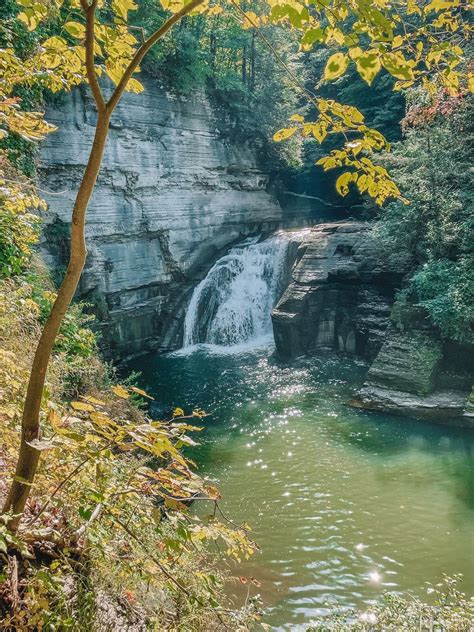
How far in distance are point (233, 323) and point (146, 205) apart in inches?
210

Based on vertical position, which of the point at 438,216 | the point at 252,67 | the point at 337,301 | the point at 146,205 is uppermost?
the point at 252,67

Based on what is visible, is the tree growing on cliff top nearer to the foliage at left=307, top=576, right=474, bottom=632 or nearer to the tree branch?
the tree branch

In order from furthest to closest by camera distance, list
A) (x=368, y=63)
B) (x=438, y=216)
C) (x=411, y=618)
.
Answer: (x=438, y=216) < (x=411, y=618) < (x=368, y=63)

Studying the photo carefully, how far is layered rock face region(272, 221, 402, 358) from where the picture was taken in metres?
12.8

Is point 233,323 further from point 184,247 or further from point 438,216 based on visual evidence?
point 438,216

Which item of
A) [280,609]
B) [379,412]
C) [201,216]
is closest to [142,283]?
[201,216]

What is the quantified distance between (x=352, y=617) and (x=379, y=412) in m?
5.67

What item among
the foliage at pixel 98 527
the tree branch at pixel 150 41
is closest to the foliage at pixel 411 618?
the foliage at pixel 98 527

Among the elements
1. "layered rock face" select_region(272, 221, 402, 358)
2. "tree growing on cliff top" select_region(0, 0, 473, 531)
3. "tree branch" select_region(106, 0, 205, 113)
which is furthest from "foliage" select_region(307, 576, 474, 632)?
"layered rock face" select_region(272, 221, 402, 358)

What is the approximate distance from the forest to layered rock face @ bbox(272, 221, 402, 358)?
0.24ft

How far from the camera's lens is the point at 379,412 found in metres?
9.86

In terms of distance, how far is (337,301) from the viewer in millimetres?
13477

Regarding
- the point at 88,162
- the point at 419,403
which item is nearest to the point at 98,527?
the point at 88,162

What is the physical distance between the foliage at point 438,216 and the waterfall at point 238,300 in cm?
508
